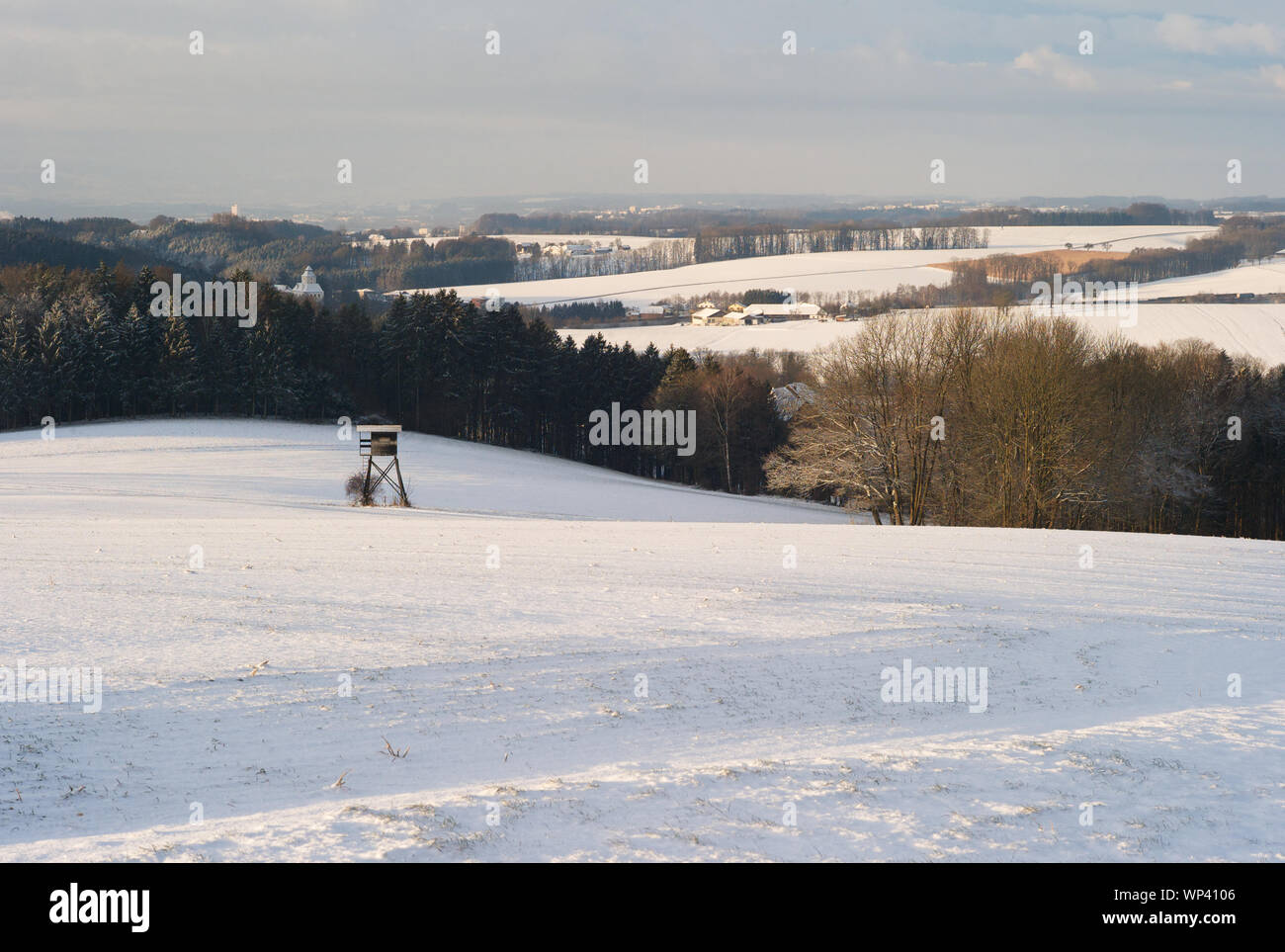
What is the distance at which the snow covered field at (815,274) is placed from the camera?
161 metres

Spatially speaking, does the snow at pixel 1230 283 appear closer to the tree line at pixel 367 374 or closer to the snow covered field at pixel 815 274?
the snow covered field at pixel 815 274

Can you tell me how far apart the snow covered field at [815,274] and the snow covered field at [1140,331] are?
97.5 ft

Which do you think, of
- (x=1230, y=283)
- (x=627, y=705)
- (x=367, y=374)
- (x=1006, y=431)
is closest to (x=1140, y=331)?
(x=1230, y=283)

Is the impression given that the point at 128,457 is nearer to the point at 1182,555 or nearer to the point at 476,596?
the point at 476,596

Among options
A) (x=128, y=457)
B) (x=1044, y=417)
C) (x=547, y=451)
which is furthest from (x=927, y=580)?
(x=547, y=451)

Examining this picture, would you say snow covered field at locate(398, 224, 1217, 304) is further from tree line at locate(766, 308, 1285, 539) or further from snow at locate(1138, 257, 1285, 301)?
tree line at locate(766, 308, 1285, 539)

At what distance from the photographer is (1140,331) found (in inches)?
3878

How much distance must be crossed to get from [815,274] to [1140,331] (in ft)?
274

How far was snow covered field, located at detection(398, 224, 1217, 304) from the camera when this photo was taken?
161000 millimetres

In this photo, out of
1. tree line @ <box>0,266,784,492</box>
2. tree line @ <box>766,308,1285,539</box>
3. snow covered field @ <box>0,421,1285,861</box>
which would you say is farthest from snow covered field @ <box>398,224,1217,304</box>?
snow covered field @ <box>0,421,1285,861</box>

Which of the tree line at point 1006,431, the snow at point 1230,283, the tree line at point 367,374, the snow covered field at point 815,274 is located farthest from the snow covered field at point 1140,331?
the tree line at point 1006,431

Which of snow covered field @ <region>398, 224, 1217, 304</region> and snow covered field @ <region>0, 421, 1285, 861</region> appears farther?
snow covered field @ <region>398, 224, 1217, 304</region>

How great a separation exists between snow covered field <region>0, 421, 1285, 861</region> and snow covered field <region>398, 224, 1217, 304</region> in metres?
133
